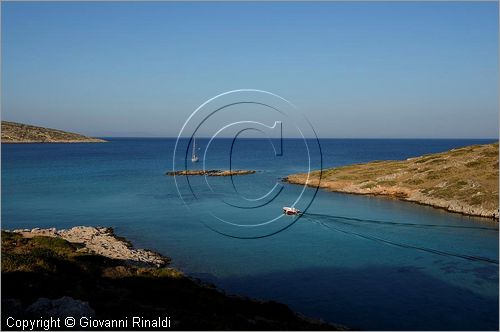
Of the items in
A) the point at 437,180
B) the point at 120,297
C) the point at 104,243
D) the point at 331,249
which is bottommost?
the point at 331,249

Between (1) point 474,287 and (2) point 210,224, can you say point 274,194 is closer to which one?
(2) point 210,224

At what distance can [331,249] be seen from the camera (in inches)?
1912

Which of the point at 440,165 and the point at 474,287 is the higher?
the point at 440,165

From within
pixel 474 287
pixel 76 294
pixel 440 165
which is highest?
pixel 440 165

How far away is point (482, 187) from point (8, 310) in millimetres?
71984

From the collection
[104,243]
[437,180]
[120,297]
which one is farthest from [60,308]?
[437,180]

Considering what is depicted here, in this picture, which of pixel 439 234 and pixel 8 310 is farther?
pixel 439 234

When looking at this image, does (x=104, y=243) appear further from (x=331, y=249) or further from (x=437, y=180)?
(x=437, y=180)

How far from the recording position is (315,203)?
79688 mm

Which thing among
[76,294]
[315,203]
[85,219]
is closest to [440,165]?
[315,203]

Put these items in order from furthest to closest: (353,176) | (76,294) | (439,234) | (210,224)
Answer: (353,176) → (210,224) → (439,234) → (76,294)

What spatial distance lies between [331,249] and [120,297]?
27.9 meters

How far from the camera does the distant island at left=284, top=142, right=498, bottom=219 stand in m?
68.9

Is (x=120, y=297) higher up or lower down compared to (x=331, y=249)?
higher up
